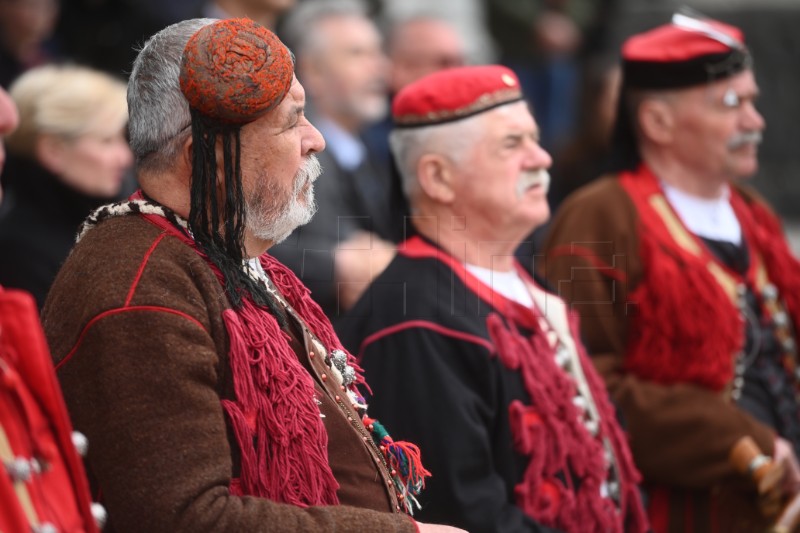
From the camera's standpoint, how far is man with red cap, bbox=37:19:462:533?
2213mm

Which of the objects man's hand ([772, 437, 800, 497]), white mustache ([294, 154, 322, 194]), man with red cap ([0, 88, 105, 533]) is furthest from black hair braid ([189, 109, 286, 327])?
man's hand ([772, 437, 800, 497])

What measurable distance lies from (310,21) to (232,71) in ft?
12.1

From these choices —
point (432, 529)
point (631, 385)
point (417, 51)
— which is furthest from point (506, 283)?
point (417, 51)

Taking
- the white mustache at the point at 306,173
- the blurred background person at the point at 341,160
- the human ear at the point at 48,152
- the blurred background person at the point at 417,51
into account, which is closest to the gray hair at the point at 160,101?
the white mustache at the point at 306,173

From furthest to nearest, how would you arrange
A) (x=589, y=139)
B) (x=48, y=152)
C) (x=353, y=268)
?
(x=589, y=139) < (x=353, y=268) < (x=48, y=152)

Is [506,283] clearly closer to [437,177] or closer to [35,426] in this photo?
[437,177]

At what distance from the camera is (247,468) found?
7.73 ft

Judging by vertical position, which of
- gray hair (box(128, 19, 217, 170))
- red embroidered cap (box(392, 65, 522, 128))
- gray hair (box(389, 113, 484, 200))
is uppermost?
gray hair (box(128, 19, 217, 170))

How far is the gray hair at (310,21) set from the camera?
231 inches

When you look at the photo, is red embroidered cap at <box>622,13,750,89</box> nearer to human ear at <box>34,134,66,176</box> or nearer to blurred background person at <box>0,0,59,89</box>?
human ear at <box>34,134,66,176</box>

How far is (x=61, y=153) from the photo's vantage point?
4391 millimetres

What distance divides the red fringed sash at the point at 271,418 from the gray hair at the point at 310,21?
3.56 metres

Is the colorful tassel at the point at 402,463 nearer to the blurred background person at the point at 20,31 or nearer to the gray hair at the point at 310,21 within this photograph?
the gray hair at the point at 310,21

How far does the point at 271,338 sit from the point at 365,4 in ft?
20.0
